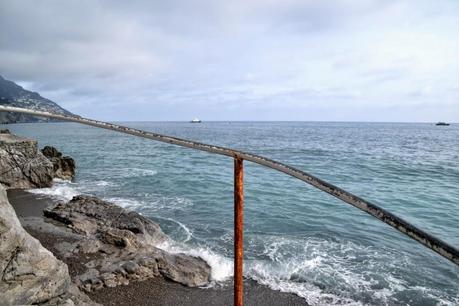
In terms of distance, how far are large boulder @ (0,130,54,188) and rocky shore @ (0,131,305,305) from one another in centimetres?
314

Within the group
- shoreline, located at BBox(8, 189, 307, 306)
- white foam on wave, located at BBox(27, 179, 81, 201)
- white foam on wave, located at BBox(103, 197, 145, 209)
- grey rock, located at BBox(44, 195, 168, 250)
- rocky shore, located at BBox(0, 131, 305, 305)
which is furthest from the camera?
white foam on wave, located at BBox(27, 179, 81, 201)

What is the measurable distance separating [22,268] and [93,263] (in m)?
5.47

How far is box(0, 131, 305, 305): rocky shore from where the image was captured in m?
4.08

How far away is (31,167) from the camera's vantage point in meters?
20.2

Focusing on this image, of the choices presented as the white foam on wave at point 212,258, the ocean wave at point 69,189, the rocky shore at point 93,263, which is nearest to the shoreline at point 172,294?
the rocky shore at point 93,263

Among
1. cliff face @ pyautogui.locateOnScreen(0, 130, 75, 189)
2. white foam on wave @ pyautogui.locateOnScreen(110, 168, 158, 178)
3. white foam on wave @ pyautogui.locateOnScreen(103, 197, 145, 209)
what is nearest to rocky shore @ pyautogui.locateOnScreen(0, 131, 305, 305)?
cliff face @ pyautogui.locateOnScreen(0, 130, 75, 189)

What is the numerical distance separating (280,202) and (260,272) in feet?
29.5

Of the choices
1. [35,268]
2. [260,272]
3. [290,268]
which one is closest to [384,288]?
[290,268]

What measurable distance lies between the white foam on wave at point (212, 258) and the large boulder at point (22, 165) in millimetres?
12059

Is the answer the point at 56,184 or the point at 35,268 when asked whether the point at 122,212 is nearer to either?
the point at 35,268

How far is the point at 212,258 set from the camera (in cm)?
1123

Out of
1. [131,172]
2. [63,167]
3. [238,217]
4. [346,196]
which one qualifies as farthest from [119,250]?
[131,172]

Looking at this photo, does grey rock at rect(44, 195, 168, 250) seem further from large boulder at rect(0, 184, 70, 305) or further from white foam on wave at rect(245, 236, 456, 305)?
large boulder at rect(0, 184, 70, 305)

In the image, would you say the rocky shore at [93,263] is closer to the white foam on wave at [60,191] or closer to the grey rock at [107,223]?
the grey rock at [107,223]
